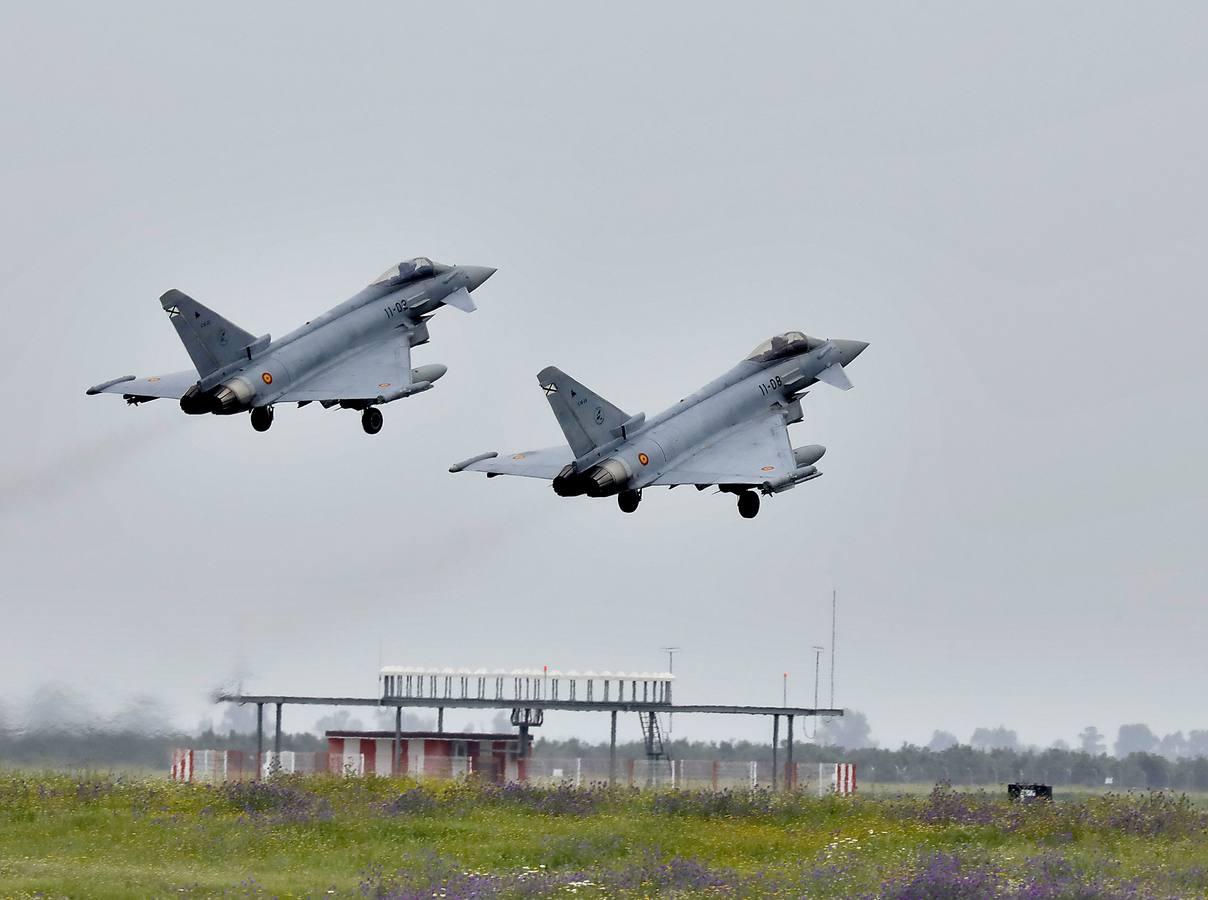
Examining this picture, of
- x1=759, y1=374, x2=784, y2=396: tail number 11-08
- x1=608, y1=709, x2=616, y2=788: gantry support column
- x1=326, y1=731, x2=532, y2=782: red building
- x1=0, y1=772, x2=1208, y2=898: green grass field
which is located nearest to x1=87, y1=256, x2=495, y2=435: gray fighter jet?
x1=759, y1=374, x2=784, y2=396: tail number 11-08

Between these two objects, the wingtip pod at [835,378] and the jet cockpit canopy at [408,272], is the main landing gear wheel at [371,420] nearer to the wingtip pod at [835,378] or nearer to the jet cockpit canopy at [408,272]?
the jet cockpit canopy at [408,272]

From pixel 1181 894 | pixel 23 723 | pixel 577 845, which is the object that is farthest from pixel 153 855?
pixel 1181 894

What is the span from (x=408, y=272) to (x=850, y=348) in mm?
13239

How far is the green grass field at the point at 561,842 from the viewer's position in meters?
40.3

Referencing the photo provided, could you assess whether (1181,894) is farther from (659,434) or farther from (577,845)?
(659,434)

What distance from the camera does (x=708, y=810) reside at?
54844mm

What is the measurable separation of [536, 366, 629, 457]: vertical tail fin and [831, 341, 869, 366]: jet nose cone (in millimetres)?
10496

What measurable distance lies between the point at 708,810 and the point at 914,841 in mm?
7035

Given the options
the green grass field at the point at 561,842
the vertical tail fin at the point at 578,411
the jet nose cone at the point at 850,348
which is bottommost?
the green grass field at the point at 561,842

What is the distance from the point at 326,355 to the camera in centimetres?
5481

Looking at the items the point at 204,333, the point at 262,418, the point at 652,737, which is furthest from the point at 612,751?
the point at 204,333

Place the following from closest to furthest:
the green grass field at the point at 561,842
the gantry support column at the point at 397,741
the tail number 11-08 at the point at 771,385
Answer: the green grass field at the point at 561,842 < the tail number 11-08 at the point at 771,385 < the gantry support column at the point at 397,741

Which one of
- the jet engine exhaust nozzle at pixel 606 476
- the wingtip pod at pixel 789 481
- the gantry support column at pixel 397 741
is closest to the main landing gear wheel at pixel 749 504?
the wingtip pod at pixel 789 481

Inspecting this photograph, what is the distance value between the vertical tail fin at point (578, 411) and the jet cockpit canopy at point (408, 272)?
11.4 meters
